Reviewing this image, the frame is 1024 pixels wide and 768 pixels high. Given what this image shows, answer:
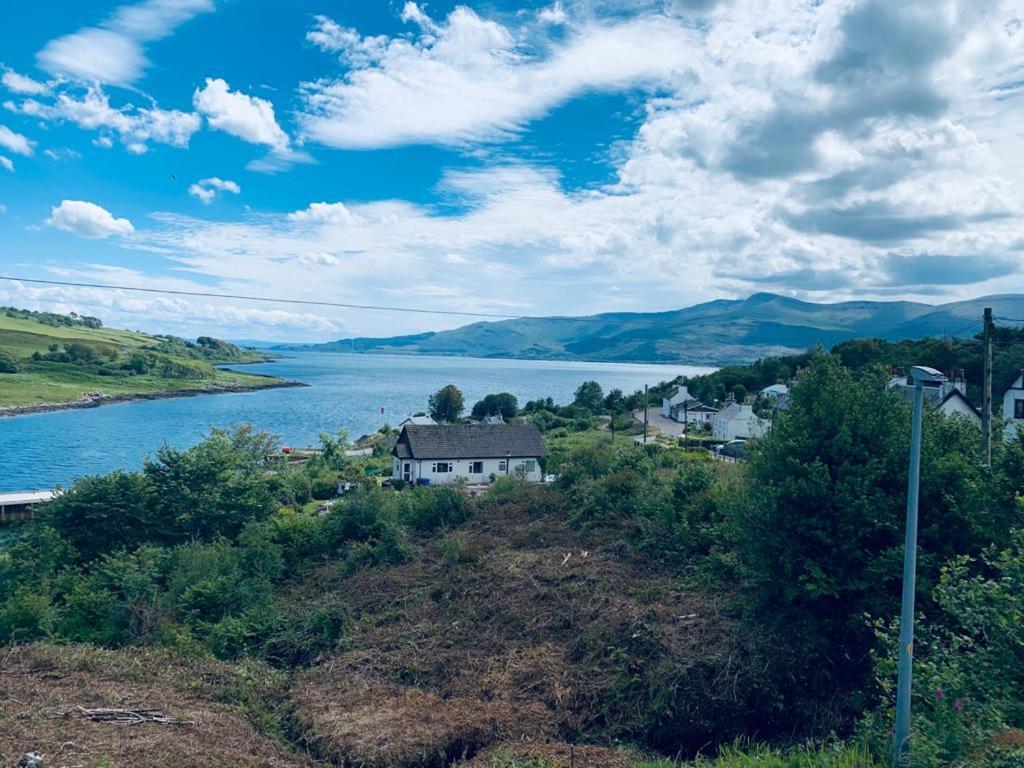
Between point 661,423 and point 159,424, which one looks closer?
point 661,423

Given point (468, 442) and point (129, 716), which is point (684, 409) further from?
point (129, 716)

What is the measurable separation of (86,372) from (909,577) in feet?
466

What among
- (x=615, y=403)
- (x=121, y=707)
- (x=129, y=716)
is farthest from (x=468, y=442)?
(x=615, y=403)

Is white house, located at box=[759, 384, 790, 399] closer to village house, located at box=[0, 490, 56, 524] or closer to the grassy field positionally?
village house, located at box=[0, 490, 56, 524]

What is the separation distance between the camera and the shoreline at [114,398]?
85.6 metres

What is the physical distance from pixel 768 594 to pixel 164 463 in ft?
84.2

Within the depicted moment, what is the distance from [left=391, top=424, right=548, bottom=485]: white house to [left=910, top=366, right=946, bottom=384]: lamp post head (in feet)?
107

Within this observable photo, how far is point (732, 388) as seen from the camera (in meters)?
87.6

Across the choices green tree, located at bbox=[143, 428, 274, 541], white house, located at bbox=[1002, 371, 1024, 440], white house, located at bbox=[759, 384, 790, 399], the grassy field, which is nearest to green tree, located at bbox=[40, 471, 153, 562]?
green tree, located at bbox=[143, 428, 274, 541]

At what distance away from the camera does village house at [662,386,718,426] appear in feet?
238

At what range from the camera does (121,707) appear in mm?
11148

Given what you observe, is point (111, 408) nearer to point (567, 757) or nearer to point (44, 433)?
point (44, 433)

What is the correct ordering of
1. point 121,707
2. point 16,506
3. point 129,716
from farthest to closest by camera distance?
point 16,506
point 121,707
point 129,716

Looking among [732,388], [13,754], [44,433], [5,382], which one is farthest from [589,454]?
[5,382]
